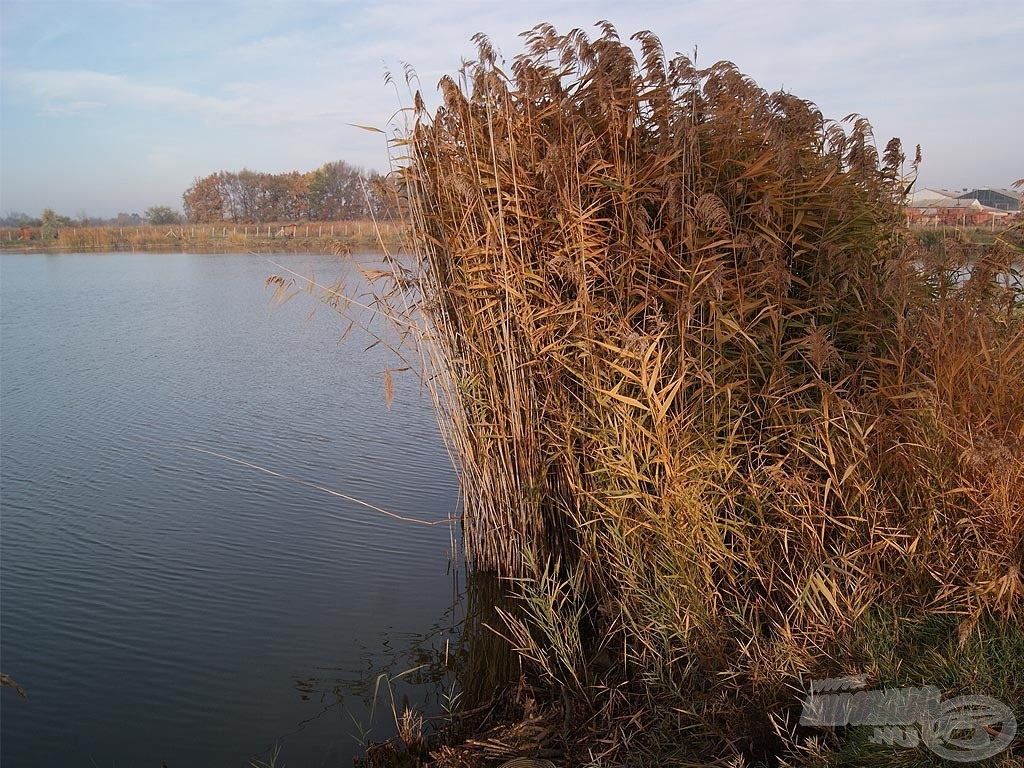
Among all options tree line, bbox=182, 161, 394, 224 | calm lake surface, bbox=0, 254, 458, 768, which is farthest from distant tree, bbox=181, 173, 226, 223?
calm lake surface, bbox=0, 254, 458, 768

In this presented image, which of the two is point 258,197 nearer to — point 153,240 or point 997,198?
point 153,240

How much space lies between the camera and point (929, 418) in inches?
128

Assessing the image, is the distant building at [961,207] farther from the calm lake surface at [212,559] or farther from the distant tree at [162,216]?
the distant tree at [162,216]

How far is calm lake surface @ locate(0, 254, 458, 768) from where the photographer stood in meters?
3.94

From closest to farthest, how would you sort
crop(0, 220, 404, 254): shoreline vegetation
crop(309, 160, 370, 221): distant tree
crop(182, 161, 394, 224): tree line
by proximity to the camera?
crop(309, 160, 370, 221): distant tree, crop(0, 220, 404, 254): shoreline vegetation, crop(182, 161, 394, 224): tree line

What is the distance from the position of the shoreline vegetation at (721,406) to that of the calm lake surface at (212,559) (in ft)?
2.54

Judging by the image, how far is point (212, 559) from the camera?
18.5 feet

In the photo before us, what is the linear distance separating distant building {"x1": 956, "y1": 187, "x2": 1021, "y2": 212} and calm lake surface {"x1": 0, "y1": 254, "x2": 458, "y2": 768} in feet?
12.7

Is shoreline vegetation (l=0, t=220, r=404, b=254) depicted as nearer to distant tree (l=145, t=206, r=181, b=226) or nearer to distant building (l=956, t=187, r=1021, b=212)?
distant tree (l=145, t=206, r=181, b=226)

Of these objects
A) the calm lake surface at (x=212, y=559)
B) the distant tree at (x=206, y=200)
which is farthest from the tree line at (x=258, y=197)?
the calm lake surface at (x=212, y=559)

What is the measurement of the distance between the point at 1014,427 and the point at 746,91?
6.10 ft

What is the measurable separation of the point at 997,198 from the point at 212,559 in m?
5.62

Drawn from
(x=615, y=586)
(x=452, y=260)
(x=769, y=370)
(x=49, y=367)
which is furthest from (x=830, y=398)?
(x=49, y=367)

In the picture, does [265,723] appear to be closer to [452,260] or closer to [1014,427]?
[452,260]
